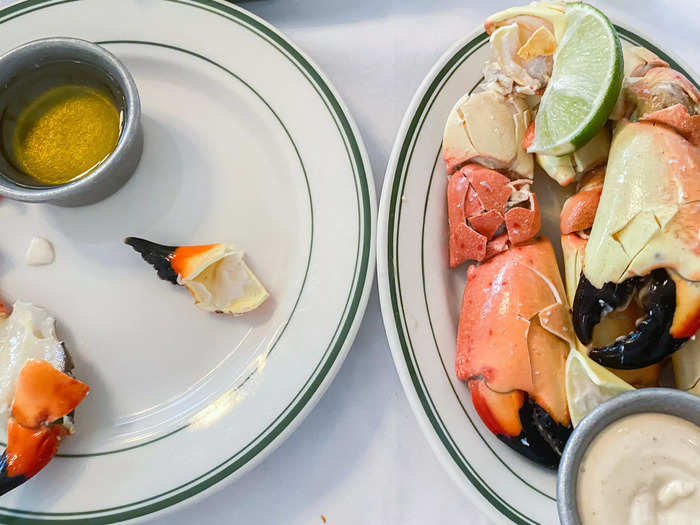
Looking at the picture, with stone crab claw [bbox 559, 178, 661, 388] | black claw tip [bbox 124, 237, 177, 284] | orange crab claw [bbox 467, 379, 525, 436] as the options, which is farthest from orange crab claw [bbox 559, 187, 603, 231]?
black claw tip [bbox 124, 237, 177, 284]

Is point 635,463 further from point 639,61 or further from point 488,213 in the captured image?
point 639,61

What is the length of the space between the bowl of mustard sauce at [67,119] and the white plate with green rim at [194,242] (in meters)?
0.05

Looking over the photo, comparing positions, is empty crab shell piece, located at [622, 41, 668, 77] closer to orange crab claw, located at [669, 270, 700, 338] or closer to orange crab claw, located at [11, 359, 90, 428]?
orange crab claw, located at [669, 270, 700, 338]

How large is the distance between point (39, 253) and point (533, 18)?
75cm

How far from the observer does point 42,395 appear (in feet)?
2.40

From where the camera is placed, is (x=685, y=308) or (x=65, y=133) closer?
(x=685, y=308)

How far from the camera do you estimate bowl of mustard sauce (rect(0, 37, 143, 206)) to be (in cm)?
81

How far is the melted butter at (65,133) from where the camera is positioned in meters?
0.86

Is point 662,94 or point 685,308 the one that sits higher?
point 662,94

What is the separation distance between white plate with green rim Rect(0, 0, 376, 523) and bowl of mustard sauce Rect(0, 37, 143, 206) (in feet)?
0.18

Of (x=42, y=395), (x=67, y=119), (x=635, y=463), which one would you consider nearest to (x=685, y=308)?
(x=635, y=463)

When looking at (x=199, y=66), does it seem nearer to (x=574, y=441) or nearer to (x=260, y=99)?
(x=260, y=99)

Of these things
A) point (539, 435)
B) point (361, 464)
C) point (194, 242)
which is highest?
point (194, 242)

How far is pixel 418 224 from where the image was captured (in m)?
0.79
